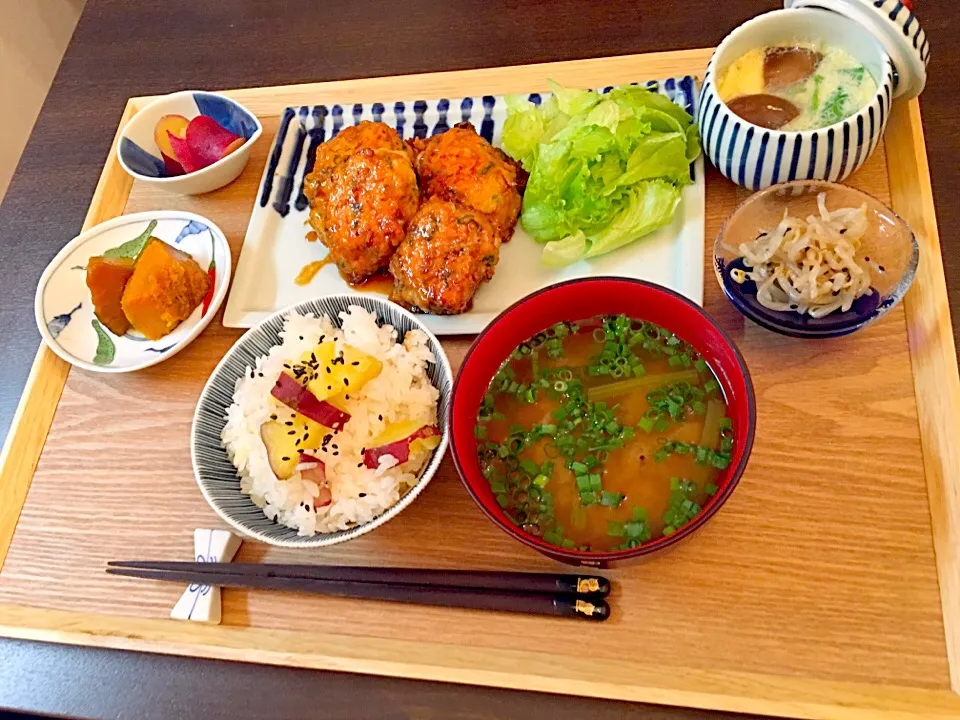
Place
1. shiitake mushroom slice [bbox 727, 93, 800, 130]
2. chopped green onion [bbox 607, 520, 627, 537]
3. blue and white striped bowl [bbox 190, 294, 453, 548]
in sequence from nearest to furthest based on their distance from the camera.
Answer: chopped green onion [bbox 607, 520, 627, 537]
blue and white striped bowl [bbox 190, 294, 453, 548]
shiitake mushroom slice [bbox 727, 93, 800, 130]

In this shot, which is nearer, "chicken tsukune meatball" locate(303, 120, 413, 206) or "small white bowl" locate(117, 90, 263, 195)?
"chicken tsukune meatball" locate(303, 120, 413, 206)

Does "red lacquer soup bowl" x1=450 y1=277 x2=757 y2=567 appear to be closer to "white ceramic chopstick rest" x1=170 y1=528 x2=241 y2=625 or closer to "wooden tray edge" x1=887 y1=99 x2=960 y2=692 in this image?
"wooden tray edge" x1=887 y1=99 x2=960 y2=692

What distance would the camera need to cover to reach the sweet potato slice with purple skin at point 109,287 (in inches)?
70.9

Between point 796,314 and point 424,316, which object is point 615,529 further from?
point 424,316

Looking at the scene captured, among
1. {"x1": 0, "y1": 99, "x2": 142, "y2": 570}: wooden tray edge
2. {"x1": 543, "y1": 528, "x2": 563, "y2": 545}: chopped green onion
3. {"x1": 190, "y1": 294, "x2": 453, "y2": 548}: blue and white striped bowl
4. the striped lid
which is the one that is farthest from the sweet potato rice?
the striped lid

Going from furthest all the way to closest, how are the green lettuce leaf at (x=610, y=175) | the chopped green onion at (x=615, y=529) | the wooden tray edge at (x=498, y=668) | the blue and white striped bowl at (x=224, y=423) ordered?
1. the green lettuce leaf at (x=610, y=175)
2. the blue and white striped bowl at (x=224, y=423)
3. the chopped green onion at (x=615, y=529)
4. the wooden tray edge at (x=498, y=668)

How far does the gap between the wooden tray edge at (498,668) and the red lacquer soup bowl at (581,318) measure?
21 centimetres

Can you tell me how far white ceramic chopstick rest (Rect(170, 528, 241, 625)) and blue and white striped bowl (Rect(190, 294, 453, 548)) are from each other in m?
0.06

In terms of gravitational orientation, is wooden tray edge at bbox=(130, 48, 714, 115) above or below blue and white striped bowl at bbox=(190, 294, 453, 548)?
above

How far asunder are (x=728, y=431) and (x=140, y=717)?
1233 millimetres

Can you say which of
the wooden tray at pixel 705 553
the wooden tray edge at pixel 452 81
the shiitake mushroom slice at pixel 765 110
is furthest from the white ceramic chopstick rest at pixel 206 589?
the shiitake mushroom slice at pixel 765 110

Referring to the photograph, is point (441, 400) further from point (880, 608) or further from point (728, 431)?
point (880, 608)

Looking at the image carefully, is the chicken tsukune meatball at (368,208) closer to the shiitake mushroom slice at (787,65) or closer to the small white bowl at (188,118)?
the small white bowl at (188,118)

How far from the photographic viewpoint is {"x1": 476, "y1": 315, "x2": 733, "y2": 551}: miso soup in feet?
4.35
